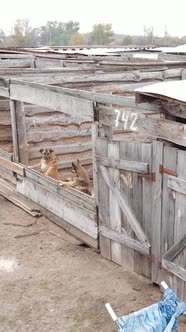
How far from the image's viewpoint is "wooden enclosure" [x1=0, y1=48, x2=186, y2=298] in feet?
14.7

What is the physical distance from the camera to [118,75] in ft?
26.4

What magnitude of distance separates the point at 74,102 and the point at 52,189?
67.5 inches

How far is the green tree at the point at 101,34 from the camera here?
73.9 meters

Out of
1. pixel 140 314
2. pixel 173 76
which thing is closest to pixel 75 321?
pixel 140 314

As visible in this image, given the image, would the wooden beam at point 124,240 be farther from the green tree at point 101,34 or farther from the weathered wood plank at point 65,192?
the green tree at point 101,34

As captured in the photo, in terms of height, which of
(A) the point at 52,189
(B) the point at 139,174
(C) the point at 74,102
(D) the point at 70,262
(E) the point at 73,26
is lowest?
(D) the point at 70,262

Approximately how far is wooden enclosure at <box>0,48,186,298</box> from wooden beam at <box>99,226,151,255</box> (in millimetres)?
14

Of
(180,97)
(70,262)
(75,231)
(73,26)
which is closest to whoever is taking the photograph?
(180,97)

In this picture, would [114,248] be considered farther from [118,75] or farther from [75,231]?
[118,75]

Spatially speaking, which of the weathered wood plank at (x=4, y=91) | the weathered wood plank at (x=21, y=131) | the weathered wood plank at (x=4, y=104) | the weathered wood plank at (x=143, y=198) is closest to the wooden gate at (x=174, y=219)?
the weathered wood plank at (x=143, y=198)

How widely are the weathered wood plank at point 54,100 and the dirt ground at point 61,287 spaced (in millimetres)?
2031

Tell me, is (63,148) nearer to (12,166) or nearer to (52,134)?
(52,134)

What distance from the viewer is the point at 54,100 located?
246 inches

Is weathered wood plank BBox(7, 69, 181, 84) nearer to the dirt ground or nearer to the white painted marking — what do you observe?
the dirt ground
